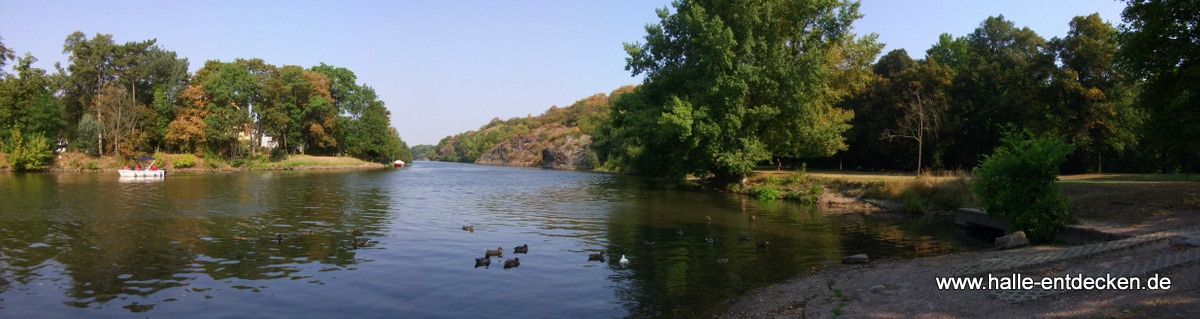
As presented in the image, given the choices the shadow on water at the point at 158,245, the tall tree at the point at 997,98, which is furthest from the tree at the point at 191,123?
the tall tree at the point at 997,98

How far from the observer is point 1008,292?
10281mm

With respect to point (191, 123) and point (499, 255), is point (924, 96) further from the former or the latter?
point (191, 123)

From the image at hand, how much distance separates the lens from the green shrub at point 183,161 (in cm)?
7562

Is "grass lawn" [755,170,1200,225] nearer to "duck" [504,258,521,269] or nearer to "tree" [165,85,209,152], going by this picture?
"duck" [504,258,521,269]

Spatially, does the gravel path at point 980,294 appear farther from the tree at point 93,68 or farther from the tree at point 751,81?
the tree at point 93,68

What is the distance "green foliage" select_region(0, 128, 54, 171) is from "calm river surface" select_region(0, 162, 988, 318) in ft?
147

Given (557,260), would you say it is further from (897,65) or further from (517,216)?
(897,65)

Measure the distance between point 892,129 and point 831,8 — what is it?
13.7 m

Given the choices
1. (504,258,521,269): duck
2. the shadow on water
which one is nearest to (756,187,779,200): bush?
Result: the shadow on water

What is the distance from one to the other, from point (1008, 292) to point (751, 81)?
30.0 meters

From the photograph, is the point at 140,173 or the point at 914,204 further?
the point at 140,173

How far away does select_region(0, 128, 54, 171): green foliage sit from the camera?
66.9 metres

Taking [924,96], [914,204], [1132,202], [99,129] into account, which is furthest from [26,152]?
[1132,202]

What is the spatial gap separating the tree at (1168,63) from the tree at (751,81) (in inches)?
659
